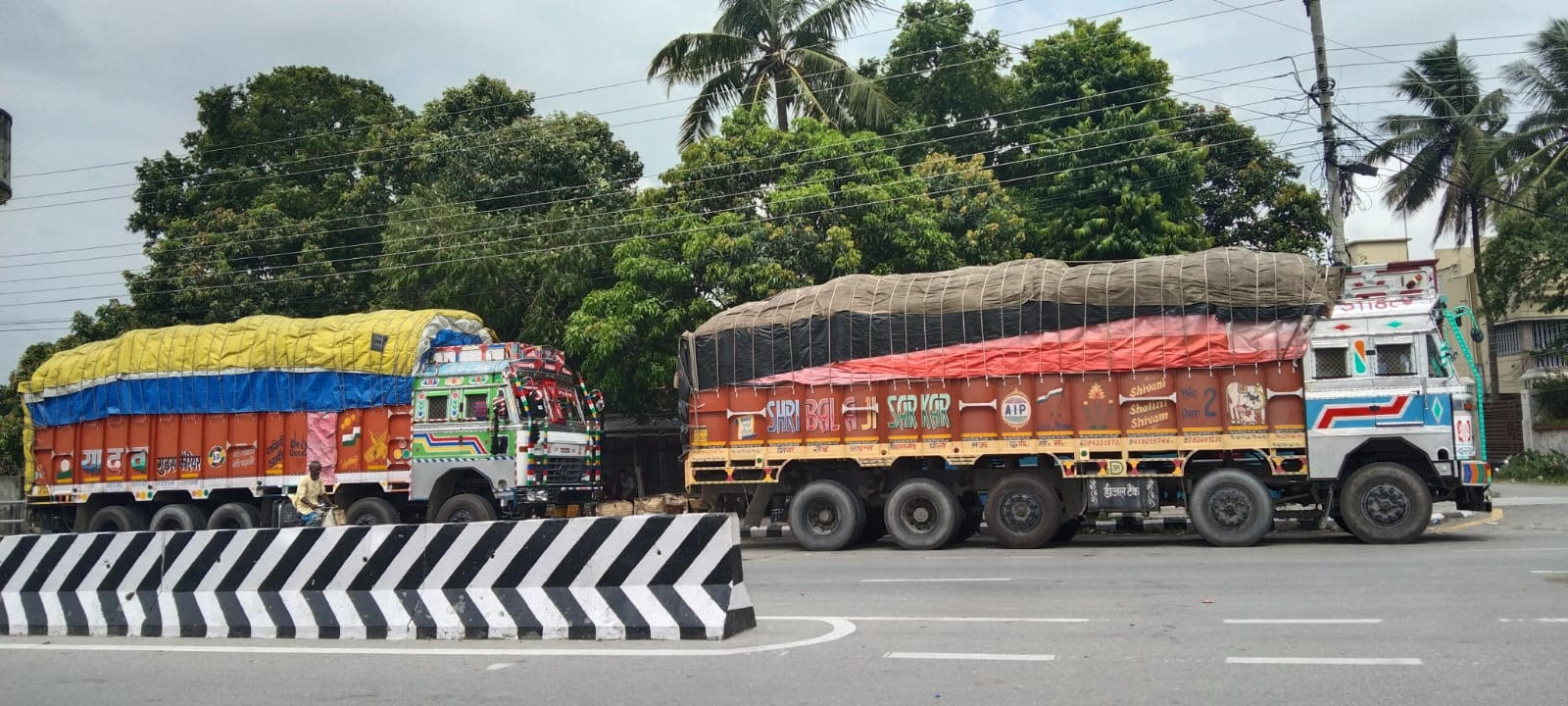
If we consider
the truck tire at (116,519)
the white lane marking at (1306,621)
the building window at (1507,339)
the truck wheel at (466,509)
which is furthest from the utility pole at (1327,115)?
the building window at (1507,339)

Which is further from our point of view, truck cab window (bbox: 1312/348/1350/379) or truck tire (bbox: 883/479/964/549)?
truck tire (bbox: 883/479/964/549)

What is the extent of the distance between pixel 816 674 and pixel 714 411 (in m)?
10.3

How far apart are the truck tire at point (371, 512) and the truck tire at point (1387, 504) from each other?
13879 mm

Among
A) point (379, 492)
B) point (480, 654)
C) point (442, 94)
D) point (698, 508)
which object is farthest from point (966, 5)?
point (480, 654)

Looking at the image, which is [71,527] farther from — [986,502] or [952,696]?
[952,696]

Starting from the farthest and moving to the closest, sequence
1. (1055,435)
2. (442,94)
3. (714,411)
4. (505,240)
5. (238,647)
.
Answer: (442,94) → (505,240) → (714,411) → (1055,435) → (238,647)

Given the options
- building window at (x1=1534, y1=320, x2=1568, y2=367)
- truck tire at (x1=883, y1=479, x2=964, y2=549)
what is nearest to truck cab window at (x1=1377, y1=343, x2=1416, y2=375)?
truck tire at (x1=883, y1=479, x2=964, y2=549)

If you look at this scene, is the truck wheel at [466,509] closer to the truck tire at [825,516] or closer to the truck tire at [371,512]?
the truck tire at [371,512]

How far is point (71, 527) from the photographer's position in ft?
71.7

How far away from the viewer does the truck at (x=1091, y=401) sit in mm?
14461

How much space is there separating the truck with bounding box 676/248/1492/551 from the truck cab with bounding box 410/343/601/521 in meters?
2.55

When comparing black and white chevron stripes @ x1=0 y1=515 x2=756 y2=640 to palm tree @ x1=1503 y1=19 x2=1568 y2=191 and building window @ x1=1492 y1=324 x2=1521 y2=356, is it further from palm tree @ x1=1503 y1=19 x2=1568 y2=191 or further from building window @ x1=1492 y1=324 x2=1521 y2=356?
building window @ x1=1492 y1=324 x2=1521 y2=356

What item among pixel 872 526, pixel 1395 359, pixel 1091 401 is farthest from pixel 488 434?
pixel 1395 359

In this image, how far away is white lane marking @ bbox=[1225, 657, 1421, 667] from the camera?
703 cm
